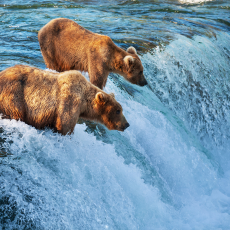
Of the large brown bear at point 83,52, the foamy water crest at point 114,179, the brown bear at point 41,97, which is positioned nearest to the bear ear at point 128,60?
the large brown bear at point 83,52

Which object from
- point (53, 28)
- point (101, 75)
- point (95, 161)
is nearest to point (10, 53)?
point (53, 28)

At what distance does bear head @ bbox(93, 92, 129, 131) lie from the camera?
434 cm

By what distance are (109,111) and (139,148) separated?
1.46 meters

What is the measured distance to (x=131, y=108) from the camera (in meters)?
6.28

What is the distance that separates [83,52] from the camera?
6.08m

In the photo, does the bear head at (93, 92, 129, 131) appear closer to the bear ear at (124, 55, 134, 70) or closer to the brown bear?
the brown bear

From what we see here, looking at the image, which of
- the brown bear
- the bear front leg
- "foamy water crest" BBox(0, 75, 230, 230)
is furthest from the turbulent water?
the bear front leg

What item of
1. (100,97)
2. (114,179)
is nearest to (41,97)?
(100,97)

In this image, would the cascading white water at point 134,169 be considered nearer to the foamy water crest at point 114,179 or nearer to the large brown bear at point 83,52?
the foamy water crest at point 114,179

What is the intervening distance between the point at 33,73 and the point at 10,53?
4.34m

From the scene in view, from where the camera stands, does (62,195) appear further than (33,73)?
No

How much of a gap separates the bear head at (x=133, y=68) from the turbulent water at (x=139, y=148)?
1.24 feet

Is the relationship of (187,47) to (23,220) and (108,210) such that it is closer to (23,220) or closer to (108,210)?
(108,210)

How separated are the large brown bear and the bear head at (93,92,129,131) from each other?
144 centimetres
